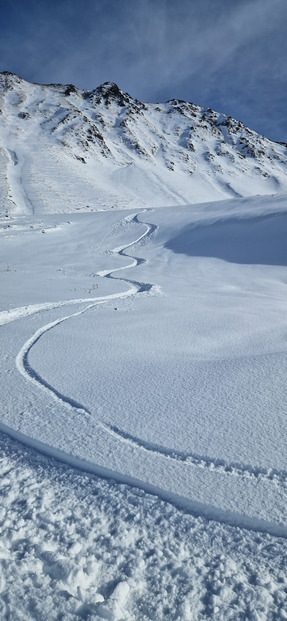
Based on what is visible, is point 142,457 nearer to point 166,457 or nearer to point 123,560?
point 166,457

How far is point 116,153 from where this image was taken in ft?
221

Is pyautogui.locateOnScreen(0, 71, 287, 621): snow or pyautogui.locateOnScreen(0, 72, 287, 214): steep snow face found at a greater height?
pyautogui.locateOnScreen(0, 72, 287, 214): steep snow face

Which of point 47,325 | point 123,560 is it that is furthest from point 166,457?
point 47,325

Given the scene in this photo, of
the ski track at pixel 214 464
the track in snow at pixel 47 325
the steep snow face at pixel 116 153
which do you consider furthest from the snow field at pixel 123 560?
the steep snow face at pixel 116 153

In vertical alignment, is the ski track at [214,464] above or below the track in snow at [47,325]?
below

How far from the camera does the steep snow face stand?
41719mm

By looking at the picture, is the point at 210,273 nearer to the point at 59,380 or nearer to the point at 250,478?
the point at 59,380

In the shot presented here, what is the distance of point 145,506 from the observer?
175 cm

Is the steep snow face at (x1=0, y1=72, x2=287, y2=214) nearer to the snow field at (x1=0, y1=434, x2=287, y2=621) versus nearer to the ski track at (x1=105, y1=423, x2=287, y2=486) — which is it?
the ski track at (x1=105, y1=423, x2=287, y2=486)

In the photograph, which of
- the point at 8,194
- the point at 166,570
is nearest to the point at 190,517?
the point at 166,570

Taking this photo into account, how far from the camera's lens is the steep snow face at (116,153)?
4172 cm

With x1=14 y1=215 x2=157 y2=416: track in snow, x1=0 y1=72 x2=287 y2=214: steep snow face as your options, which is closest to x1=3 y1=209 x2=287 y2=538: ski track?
x1=14 y1=215 x2=157 y2=416: track in snow

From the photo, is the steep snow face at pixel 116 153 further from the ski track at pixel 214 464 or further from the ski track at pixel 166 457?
the ski track at pixel 214 464

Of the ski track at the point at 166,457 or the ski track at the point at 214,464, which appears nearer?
the ski track at the point at 166,457
